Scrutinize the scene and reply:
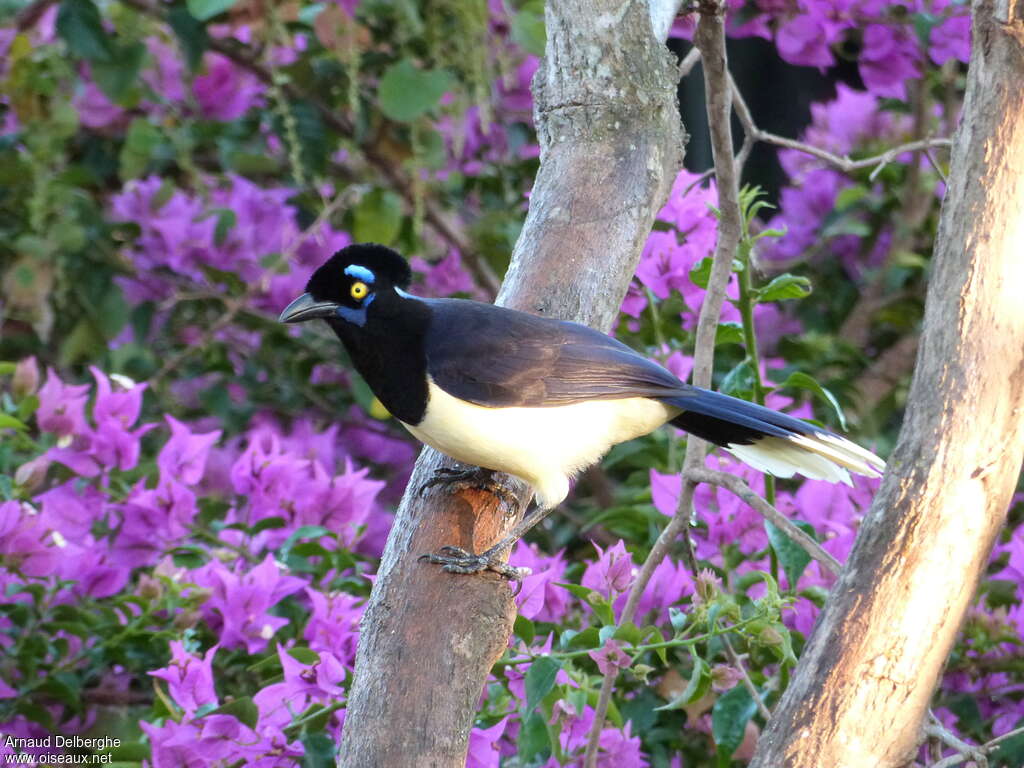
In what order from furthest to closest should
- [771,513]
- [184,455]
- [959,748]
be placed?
[184,455]
[771,513]
[959,748]

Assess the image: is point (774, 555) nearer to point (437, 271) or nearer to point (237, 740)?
point (237, 740)

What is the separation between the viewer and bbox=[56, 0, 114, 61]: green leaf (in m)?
3.01

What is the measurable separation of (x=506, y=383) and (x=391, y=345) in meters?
0.19

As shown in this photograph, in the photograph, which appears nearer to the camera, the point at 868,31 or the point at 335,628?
the point at 335,628

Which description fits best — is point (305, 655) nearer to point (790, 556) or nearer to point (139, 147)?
point (790, 556)

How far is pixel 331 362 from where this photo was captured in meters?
3.46

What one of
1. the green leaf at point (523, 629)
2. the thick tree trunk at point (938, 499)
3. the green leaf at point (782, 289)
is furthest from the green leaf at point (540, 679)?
the green leaf at point (782, 289)

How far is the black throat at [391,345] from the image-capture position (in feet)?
6.51

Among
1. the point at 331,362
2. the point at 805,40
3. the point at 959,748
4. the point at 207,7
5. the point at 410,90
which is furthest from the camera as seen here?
the point at 331,362

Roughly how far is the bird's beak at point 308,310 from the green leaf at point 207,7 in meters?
1.05

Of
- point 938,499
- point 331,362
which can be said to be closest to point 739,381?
point 938,499

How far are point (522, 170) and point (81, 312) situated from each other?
1.23 metres

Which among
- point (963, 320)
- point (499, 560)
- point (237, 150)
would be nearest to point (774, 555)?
point (499, 560)

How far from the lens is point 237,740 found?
1.77m
